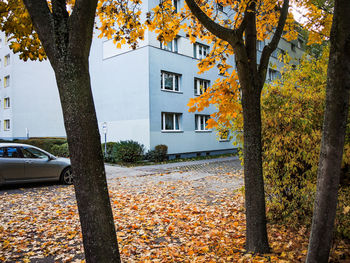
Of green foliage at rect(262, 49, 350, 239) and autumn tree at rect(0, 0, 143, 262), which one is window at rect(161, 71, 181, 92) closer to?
green foliage at rect(262, 49, 350, 239)

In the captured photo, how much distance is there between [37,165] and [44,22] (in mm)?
7915

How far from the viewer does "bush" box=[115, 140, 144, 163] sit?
16844 millimetres

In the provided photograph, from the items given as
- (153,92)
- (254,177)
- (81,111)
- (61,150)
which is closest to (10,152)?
(81,111)

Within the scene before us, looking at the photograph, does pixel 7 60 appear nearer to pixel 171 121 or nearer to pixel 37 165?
pixel 171 121

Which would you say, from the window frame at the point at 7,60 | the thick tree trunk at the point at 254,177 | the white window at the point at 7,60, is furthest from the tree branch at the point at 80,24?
the white window at the point at 7,60

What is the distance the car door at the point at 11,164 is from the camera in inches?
342

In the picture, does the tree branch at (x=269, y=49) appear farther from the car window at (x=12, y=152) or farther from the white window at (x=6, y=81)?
the white window at (x=6, y=81)

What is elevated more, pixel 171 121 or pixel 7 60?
pixel 7 60

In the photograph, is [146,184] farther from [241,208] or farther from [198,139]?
[198,139]

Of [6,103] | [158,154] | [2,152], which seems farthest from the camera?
[6,103]

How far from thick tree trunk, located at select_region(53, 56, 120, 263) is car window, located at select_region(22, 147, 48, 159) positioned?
777 centimetres

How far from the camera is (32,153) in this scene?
9336 millimetres

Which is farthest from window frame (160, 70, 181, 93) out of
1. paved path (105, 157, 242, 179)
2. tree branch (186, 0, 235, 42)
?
tree branch (186, 0, 235, 42)

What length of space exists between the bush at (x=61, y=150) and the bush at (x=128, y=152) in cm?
497
